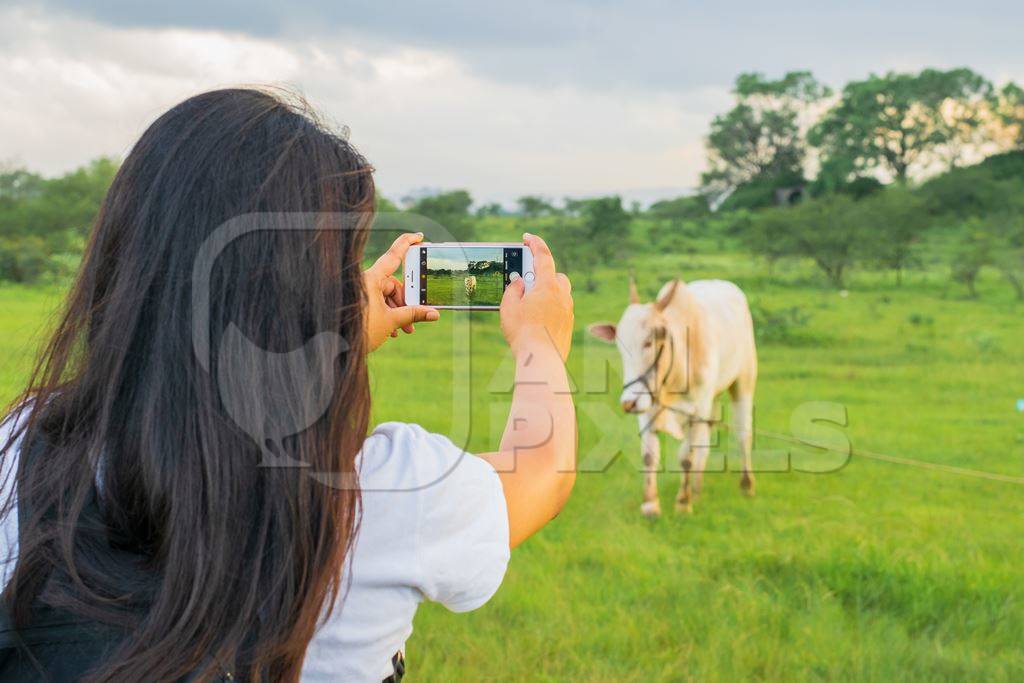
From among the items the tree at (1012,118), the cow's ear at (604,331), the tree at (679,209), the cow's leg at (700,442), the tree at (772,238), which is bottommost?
the cow's leg at (700,442)

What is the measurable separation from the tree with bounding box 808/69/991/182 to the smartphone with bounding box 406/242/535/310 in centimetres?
3024

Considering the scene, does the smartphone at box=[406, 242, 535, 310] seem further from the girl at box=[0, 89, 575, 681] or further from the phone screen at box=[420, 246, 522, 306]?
the girl at box=[0, 89, 575, 681]

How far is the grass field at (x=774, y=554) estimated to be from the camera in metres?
2.96

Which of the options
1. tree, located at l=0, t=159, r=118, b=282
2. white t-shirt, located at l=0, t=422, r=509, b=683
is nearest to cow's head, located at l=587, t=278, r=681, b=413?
white t-shirt, located at l=0, t=422, r=509, b=683

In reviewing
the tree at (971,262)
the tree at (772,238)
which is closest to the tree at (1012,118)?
the tree at (772,238)

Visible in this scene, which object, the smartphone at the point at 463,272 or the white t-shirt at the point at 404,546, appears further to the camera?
the smartphone at the point at 463,272

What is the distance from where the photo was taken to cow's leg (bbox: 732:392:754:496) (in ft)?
16.5

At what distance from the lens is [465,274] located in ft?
5.36

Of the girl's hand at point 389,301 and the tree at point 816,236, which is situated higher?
the tree at point 816,236

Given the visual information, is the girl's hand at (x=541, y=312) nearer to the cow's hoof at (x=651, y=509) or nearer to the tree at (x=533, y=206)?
the cow's hoof at (x=651, y=509)

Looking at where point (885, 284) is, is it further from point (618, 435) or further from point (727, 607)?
point (727, 607)

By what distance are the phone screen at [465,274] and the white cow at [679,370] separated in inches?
114

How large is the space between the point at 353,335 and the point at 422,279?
1.85ft

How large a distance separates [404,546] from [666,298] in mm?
3826
